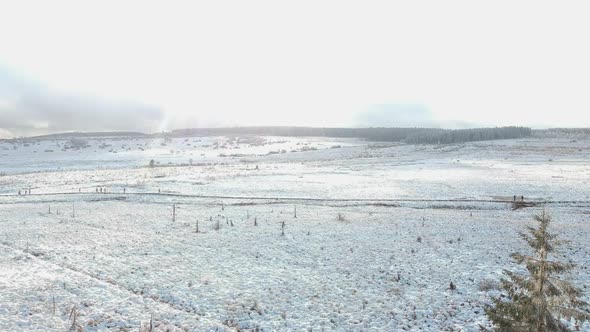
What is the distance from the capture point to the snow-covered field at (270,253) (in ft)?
51.4

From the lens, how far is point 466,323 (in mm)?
15227

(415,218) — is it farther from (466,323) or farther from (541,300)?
(541,300)

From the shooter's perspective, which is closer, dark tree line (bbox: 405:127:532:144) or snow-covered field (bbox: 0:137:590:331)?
snow-covered field (bbox: 0:137:590:331)

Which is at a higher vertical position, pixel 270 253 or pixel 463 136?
pixel 463 136

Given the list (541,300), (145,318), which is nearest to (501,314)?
(541,300)

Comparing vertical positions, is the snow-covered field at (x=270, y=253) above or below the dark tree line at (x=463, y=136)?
below

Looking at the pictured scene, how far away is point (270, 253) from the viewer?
23.0m

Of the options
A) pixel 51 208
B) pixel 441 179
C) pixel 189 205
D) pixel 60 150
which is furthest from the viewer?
pixel 60 150

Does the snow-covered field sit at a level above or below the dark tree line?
below

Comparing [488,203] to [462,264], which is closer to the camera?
[462,264]

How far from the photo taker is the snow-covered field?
15.7m

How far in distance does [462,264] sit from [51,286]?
60.2 ft

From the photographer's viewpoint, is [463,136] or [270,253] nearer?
[270,253]

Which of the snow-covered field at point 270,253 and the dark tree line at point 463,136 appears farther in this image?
the dark tree line at point 463,136
